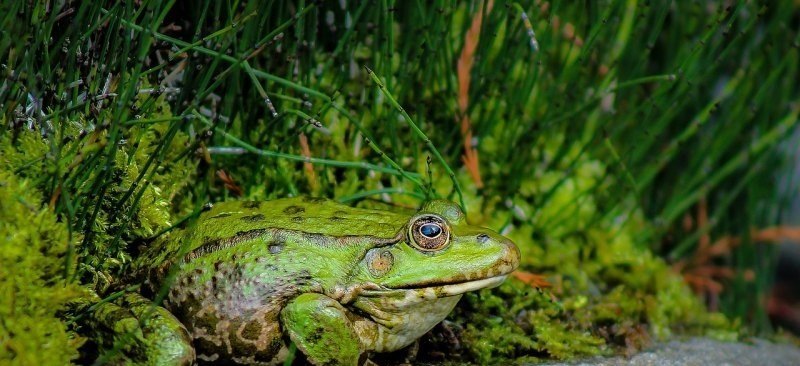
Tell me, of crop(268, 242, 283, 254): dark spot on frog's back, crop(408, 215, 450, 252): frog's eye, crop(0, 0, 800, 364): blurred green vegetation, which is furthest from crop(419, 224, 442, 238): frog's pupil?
crop(268, 242, 283, 254): dark spot on frog's back

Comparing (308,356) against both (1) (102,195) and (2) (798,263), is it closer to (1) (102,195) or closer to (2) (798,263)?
(1) (102,195)

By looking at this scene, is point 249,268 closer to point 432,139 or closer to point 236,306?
point 236,306

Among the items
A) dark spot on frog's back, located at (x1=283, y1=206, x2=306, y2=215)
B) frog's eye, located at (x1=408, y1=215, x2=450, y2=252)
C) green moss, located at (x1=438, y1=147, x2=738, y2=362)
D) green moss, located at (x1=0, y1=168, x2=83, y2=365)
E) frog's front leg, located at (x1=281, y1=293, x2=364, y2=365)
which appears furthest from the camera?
green moss, located at (x1=438, y1=147, x2=738, y2=362)

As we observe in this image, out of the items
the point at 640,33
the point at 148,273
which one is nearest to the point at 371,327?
the point at 148,273

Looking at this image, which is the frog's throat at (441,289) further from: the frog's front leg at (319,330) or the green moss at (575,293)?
the green moss at (575,293)

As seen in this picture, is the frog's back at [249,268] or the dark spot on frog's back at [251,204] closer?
the frog's back at [249,268]

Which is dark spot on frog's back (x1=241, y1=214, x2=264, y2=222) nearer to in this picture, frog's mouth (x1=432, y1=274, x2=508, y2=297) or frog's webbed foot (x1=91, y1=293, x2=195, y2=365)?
frog's webbed foot (x1=91, y1=293, x2=195, y2=365)

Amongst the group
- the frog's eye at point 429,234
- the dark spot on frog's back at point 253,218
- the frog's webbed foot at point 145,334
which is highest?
the frog's eye at point 429,234

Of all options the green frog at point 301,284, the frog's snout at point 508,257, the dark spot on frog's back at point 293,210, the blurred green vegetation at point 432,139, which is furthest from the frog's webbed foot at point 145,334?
the frog's snout at point 508,257
